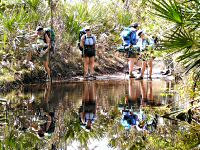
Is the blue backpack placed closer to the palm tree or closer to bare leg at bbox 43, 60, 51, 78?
bare leg at bbox 43, 60, 51, 78

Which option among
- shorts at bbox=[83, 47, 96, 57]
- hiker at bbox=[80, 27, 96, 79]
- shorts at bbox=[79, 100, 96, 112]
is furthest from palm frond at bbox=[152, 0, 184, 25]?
shorts at bbox=[83, 47, 96, 57]

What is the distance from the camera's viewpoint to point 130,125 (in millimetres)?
7832

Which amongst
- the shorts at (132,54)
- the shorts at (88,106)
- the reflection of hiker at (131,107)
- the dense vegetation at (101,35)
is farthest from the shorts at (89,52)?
the shorts at (88,106)

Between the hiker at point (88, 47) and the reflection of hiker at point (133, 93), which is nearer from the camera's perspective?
the reflection of hiker at point (133, 93)

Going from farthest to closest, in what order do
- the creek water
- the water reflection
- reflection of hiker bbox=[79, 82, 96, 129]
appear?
1. reflection of hiker bbox=[79, 82, 96, 129]
2. the water reflection
3. the creek water

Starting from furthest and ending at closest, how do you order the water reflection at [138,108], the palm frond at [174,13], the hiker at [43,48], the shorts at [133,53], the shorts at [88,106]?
the shorts at [133,53]
the hiker at [43,48]
the shorts at [88,106]
the water reflection at [138,108]
the palm frond at [174,13]

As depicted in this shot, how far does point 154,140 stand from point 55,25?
35.8ft

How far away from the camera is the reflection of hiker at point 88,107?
8.31m

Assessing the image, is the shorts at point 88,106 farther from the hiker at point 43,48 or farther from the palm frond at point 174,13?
the hiker at point 43,48

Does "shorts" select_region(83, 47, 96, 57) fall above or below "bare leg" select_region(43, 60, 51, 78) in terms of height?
above

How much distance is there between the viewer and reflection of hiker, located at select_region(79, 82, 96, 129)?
27.3ft

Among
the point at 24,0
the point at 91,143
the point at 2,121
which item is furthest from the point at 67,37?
the point at 91,143

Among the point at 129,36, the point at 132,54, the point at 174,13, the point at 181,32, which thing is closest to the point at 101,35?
the point at 132,54

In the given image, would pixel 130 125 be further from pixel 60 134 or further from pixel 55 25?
pixel 55 25
